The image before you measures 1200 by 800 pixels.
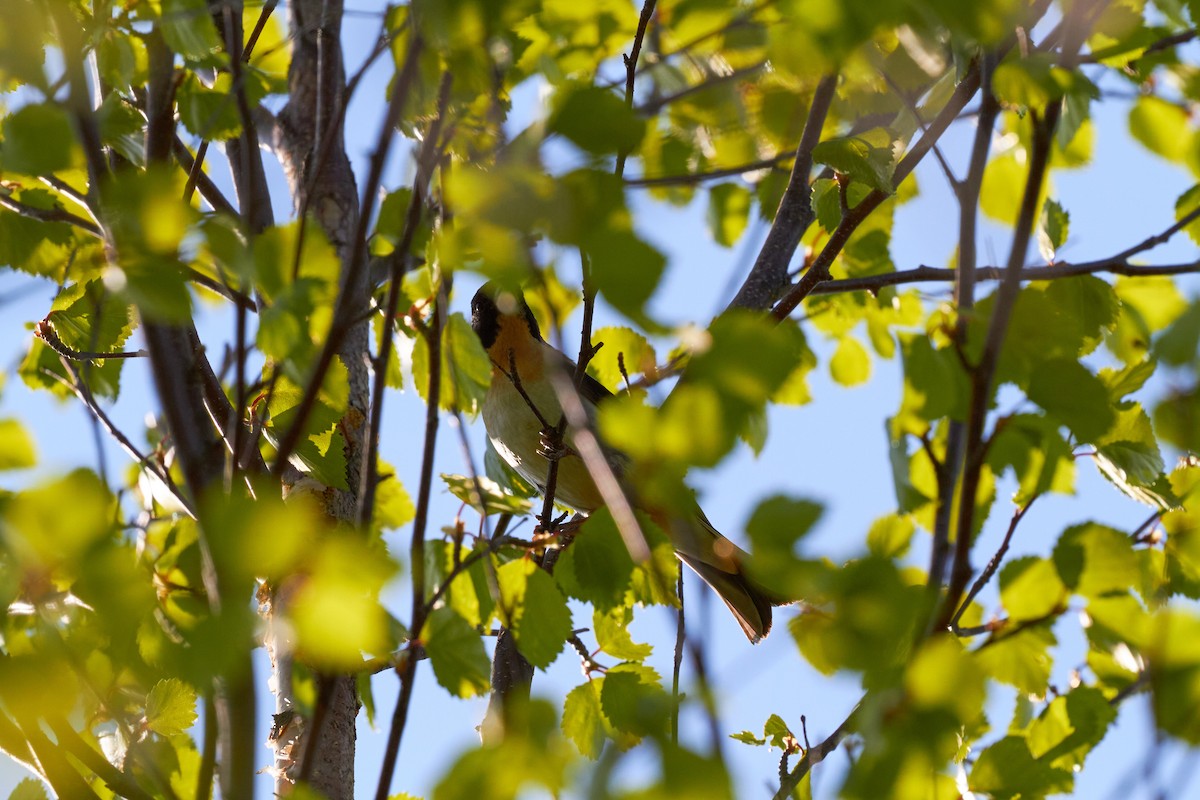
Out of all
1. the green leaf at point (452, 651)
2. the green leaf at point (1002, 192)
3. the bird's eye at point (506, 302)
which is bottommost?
the green leaf at point (452, 651)

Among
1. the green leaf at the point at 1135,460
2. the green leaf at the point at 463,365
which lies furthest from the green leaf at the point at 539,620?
the green leaf at the point at 1135,460

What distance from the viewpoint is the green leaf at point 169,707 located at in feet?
7.30

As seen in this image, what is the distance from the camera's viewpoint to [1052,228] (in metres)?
2.85

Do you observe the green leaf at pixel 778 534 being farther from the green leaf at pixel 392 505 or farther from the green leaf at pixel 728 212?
the green leaf at pixel 728 212

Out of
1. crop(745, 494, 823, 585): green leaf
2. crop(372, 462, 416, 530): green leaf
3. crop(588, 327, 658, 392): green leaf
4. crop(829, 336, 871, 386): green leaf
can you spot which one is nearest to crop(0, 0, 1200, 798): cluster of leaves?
crop(745, 494, 823, 585): green leaf

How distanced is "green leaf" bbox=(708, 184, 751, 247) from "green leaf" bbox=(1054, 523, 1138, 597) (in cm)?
287

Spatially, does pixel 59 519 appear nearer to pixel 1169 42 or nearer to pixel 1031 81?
pixel 1031 81

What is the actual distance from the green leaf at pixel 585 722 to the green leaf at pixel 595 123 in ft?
4.89

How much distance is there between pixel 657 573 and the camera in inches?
56.5

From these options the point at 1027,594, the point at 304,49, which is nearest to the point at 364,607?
the point at 1027,594

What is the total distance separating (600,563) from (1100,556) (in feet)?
2.58

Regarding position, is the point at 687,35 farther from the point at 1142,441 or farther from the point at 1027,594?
the point at 1027,594

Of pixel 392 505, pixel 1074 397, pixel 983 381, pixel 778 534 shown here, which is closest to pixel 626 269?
pixel 778 534

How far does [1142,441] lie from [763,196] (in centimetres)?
208
